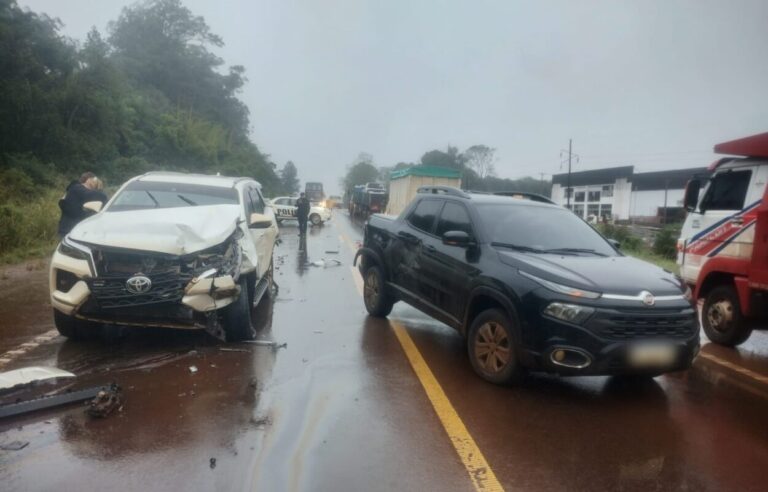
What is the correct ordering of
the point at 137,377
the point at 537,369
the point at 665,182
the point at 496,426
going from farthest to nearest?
the point at 665,182, the point at 137,377, the point at 537,369, the point at 496,426

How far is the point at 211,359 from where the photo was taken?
6.04 meters

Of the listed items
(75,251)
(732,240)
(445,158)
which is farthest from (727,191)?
(445,158)

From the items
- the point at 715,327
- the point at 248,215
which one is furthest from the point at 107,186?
the point at 715,327

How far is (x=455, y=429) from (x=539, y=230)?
2.72 metres

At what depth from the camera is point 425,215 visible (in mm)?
7484

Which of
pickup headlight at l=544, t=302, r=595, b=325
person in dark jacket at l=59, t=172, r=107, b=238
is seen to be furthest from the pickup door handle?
person in dark jacket at l=59, t=172, r=107, b=238

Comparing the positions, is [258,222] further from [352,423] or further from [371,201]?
[371,201]

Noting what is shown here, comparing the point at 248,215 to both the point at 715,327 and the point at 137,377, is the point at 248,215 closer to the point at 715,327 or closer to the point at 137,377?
the point at 137,377

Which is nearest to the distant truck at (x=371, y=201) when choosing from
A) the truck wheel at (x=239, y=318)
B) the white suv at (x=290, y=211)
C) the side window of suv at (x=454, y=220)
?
the white suv at (x=290, y=211)

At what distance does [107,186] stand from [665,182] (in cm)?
4371

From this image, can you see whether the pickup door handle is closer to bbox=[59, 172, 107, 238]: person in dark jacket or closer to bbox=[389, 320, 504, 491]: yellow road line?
bbox=[389, 320, 504, 491]: yellow road line

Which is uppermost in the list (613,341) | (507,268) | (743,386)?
(507,268)

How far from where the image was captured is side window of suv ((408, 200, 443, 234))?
7.24 meters

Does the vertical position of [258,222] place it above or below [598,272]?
above
